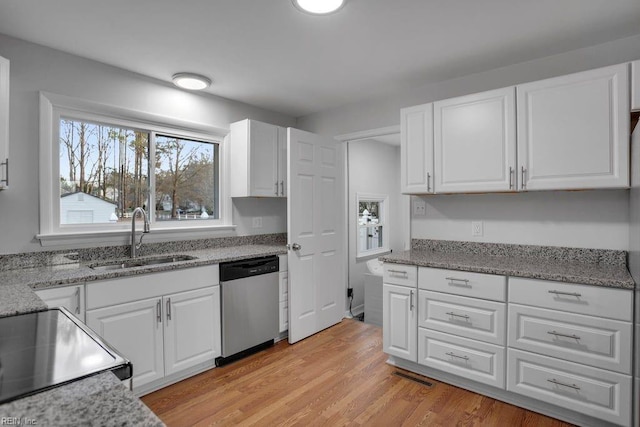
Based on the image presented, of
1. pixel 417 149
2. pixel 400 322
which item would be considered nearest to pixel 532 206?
pixel 417 149

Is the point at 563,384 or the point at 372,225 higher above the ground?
the point at 372,225

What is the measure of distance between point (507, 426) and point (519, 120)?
1.89m

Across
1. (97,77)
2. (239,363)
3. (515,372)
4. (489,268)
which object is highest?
(97,77)

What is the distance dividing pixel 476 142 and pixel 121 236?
9.17ft

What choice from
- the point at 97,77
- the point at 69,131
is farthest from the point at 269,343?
the point at 97,77

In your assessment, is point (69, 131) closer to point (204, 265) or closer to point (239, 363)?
point (204, 265)

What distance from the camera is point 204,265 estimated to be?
2.60 m

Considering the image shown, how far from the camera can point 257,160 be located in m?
3.35

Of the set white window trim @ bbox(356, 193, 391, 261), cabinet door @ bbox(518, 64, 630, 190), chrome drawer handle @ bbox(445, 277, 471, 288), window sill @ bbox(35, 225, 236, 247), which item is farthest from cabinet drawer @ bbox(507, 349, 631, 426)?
white window trim @ bbox(356, 193, 391, 261)

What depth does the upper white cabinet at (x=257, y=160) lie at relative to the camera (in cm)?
329

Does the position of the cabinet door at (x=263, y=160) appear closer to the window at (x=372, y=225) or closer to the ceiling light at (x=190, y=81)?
the ceiling light at (x=190, y=81)

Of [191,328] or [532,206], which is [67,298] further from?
[532,206]

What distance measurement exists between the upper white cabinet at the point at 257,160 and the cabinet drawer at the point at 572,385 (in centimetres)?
244

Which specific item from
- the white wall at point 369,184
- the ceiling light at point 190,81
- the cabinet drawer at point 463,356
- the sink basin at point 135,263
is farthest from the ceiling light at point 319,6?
the white wall at point 369,184
